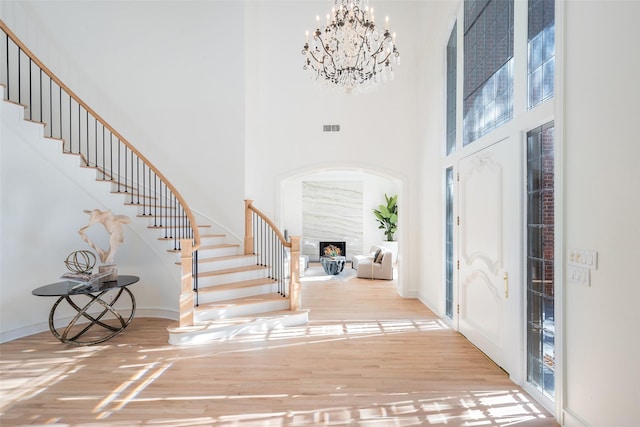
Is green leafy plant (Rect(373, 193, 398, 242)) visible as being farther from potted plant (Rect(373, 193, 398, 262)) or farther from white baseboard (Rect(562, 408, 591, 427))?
white baseboard (Rect(562, 408, 591, 427))

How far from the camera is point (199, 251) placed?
531 cm

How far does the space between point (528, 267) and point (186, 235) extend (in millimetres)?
4507

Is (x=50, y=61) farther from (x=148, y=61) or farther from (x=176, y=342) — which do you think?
(x=176, y=342)

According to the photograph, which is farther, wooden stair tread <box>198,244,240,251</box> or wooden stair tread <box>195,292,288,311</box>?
wooden stair tread <box>198,244,240,251</box>

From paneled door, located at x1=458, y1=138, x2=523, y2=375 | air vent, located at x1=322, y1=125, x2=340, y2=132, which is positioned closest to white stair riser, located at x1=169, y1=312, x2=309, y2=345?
paneled door, located at x1=458, y1=138, x2=523, y2=375

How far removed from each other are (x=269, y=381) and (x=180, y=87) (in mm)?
5579

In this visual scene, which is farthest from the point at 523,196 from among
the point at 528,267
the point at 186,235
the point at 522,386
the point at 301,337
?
the point at 186,235

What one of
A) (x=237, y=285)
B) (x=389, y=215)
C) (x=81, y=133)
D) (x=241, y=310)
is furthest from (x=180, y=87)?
(x=389, y=215)

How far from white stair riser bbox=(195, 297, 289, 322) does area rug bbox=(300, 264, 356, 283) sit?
2996mm

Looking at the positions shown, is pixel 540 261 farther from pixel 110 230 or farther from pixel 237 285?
pixel 110 230

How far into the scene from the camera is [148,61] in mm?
6223

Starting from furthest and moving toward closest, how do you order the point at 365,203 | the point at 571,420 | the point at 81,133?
the point at 365,203 → the point at 81,133 → the point at 571,420

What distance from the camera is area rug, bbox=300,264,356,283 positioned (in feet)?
26.3

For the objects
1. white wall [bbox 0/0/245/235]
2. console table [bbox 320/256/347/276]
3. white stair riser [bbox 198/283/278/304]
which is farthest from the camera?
console table [bbox 320/256/347/276]
